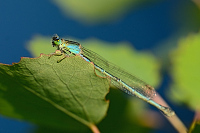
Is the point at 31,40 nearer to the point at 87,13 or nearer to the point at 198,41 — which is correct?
the point at 87,13

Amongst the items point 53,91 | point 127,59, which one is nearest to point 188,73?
point 127,59

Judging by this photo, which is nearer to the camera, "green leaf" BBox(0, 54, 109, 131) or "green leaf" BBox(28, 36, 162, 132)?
"green leaf" BBox(0, 54, 109, 131)

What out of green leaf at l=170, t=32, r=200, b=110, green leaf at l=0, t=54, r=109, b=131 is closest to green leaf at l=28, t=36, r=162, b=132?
green leaf at l=170, t=32, r=200, b=110

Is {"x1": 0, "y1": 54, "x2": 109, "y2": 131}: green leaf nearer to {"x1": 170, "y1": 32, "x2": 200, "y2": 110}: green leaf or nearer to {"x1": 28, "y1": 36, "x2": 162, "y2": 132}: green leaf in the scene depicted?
{"x1": 28, "y1": 36, "x2": 162, "y2": 132}: green leaf

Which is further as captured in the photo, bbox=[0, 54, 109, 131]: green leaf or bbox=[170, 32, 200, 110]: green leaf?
bbox=[170, 32, 200, 110]: green leaf

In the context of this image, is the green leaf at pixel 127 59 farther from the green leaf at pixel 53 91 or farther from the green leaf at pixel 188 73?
the green leaf at pixel 53 91

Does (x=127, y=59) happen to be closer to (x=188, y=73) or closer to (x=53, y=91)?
(x=188, y=73)

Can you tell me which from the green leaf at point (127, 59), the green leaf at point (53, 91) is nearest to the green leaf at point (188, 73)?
the green leaf at point (127, 59)
